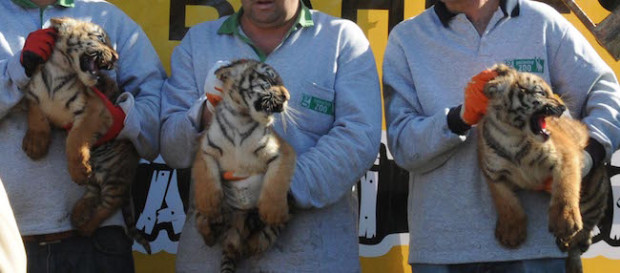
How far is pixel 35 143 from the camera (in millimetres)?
4250

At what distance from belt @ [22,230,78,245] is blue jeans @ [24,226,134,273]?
12 millimetres

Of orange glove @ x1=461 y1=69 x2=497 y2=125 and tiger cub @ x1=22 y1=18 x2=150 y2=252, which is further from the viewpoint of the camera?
tiger cub @ x1=22 y1=18 x2=150 y2=252

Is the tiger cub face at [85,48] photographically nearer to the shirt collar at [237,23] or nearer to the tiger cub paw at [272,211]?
the shirt collar at [237,23]

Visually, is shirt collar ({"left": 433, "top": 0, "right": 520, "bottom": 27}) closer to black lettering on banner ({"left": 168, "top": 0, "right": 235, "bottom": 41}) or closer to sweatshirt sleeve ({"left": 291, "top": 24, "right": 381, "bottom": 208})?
sweatshirt sleeve ({"left": 291, "top": 24, "right": 381, "bottom": 208})

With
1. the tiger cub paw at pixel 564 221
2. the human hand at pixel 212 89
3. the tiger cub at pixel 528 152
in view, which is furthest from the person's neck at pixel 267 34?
the tiger cub paw at pixel 564 221

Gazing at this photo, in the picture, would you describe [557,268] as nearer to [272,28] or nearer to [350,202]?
[350,202]

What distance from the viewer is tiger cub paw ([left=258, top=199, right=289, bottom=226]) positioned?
408 cm

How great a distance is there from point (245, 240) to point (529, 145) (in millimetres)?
1198

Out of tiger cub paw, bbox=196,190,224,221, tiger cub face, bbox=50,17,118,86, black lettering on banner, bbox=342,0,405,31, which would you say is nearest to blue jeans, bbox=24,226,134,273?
tiger cub paw, bbox=196,190,224,221

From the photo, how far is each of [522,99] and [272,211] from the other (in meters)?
1.07

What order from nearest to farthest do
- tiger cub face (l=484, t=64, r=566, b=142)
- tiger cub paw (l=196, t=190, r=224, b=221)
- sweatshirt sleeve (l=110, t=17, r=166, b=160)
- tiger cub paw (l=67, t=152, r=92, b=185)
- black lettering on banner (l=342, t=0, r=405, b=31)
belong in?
tiger cub face (l=484, t=64, r=566, b=142), tiger cub paw (l=196, t=190, r=224, b=221), tiger cub paw (l=67, t=152, r=92, b=185), sweatshirt sleeve (l=110, t=17, r=166, b=160), black lettering on banner (l=342, t=0, r=405, b=31)

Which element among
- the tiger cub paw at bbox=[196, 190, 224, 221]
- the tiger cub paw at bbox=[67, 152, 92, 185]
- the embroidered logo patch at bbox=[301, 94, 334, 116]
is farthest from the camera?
the embroidered logo patch at bbox=[301, 94, 334, 116]

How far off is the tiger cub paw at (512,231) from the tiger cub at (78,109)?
5.28ft

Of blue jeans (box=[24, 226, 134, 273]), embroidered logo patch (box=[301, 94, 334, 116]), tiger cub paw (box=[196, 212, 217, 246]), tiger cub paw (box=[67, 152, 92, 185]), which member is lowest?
blue jeans (box=[24, 226, 134, 273])
